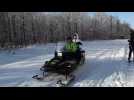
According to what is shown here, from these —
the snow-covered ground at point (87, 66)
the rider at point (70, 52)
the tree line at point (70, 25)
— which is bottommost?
the snow-covered ground at point (87, 66)

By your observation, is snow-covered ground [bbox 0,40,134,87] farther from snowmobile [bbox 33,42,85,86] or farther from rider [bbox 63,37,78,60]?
rider [bbox 63,37,78,60]

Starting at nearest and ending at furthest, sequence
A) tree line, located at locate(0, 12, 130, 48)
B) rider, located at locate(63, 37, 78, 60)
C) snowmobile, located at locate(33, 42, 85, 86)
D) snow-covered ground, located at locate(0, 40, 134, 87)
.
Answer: tree line, located at locate(0, 12, 130, 48)
snow-covered ground, located at locate(0, 40, 134, 87)
snowmobile, located at locate(33, 42, 85, 86)
rider, located at locate(63, 37, 78, 60)

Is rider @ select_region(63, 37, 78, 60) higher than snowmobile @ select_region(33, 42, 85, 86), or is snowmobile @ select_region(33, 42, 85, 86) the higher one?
rider @ select_region(63, 37, 78, 60)

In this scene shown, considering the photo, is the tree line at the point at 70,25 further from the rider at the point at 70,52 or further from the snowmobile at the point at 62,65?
the rider at the point at 70,52

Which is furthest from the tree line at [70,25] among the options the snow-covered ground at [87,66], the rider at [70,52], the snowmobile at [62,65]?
the rider at [70,52]

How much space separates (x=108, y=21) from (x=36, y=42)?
1.46 meters

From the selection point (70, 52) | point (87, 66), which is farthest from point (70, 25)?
point (87, 66)

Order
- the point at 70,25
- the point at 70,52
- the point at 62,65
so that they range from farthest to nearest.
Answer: the point at 70,52, the point at 62,65, the point at 70,25

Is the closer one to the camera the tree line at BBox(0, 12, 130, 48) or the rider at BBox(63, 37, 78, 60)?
the tree line at BBox(0, 12, 130, 48)

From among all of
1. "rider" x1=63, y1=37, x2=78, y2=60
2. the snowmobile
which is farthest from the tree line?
"rider" x1=63, y1=37, x2=78, y2=60

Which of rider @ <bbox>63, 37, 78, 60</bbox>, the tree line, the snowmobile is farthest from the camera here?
rider @ <bbox>63, 37, 78, 60</bbox>

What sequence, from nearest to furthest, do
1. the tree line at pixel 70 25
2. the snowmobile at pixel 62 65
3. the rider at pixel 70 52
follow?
the tree line at pixel 70 25 < the snowmobile at pixel 62 65 < the rider at pixel 70 52

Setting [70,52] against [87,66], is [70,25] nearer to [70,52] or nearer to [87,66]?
[70,52]
